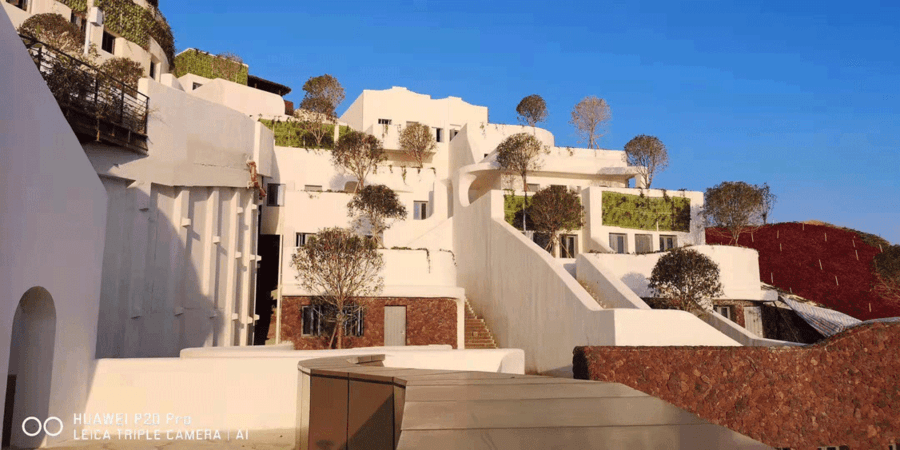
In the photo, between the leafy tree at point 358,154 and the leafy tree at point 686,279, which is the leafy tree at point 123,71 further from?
the leafy tree at point 686,279

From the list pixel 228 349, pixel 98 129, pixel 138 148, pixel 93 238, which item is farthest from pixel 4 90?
pixel 138 148

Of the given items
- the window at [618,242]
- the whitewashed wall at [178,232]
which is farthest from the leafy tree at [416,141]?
the whitewashed wall at [178,232]

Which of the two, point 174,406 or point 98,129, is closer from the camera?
point 174,406

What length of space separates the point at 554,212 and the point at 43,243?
756 inches

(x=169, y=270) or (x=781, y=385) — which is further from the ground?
(x=169, y=270)

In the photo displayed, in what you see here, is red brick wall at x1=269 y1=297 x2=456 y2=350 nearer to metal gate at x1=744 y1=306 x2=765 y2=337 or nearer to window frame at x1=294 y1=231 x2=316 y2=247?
window frame at x1=294 y1=231 x2=316 y2=247

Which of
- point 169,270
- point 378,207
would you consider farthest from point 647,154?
point 169,270

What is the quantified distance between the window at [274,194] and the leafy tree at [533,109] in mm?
20120

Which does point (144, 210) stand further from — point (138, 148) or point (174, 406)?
point (174, 406)

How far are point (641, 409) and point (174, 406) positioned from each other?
9.86m

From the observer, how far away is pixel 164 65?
33500 millimetres

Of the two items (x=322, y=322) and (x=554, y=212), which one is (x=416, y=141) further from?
(x=322, y=322)

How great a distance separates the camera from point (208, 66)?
3769 cm

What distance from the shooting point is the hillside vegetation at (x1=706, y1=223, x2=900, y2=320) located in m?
28.3
